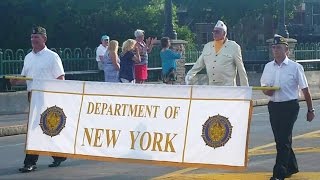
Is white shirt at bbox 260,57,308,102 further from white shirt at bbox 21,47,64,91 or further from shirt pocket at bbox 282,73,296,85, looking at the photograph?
white shirt at bbox 21,47,64,91

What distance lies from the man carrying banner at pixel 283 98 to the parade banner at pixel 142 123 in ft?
1.98

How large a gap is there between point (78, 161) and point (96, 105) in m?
2.23

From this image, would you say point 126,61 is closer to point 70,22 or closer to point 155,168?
point 155,168

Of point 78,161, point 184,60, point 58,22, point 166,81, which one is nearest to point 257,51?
point 184,60

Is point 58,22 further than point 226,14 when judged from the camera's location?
No

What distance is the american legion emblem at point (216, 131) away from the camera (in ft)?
30.6

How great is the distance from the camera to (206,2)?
51344 mm

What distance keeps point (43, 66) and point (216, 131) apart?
3.01 m

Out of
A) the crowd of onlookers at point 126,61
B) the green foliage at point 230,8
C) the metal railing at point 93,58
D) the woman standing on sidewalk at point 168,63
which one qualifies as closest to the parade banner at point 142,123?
the crowd of onlookers at point 126,61

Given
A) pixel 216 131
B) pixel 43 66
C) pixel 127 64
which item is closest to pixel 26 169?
pixel 43 66

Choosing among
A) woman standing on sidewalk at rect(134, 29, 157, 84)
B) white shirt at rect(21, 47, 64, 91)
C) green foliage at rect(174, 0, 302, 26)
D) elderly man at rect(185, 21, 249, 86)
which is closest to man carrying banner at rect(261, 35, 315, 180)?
elderly man at rect(185, 21, 249, 86)

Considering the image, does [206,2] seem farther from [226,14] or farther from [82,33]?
[82,33]

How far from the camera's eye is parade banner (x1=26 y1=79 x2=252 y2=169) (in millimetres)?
9336

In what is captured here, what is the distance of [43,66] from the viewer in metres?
11.3
